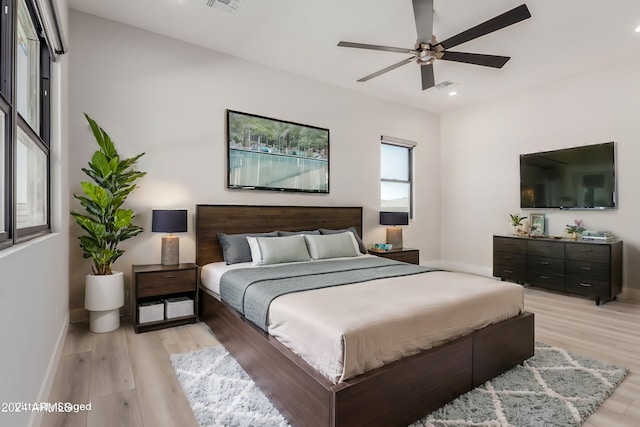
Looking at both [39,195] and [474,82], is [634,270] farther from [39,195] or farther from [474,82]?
[39,195]

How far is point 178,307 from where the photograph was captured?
10.7 feet

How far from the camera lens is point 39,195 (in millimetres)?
2332

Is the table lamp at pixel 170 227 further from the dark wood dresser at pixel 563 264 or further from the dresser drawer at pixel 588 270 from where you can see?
the dresser drawer at pixel 588 270

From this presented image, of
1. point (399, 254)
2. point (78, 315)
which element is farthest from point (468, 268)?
A: point (78, 315)

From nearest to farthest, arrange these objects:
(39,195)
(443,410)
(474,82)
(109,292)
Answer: (443,410)
(39,195)
(109,292)
(474,82)

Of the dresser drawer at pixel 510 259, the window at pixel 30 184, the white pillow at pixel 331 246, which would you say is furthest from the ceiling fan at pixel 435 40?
the dresser drawer at pixel 510 259

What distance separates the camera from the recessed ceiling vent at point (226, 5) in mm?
3029

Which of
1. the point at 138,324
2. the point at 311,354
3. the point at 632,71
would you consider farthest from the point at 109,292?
the point at 632,71

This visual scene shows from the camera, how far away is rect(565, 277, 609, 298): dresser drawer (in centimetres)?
392

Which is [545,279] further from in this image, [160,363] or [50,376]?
[50,376]

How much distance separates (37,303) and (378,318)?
179 cm

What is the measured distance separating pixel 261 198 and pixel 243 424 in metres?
2.89

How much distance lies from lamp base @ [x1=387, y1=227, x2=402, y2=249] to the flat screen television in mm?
1960

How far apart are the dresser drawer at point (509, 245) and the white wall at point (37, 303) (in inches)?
211
